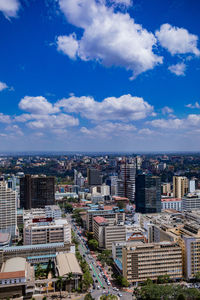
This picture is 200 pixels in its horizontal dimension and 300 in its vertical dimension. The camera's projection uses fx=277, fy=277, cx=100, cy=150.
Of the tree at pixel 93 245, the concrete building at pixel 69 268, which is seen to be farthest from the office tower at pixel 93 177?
the concrete building at pixel 69 268

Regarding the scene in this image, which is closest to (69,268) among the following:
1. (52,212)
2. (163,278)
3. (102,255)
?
(102,255)

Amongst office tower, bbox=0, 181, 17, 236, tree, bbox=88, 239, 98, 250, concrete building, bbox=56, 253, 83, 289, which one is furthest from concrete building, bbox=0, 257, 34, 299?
office tower, bbox=0, 181, 17, 236

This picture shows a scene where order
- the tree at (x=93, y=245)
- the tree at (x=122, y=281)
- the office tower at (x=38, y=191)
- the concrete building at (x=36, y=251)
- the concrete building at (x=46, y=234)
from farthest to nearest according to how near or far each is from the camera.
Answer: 1. the office tower at (x=38, y=191)
2. the tree at (x=93, y=245)
3. the concrete building at (x=46, y=234)
4. the concrete building at (x=36, y=251)
5. the tree at (x=122, y=281)

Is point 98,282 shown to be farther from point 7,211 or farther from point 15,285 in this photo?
point 7,211

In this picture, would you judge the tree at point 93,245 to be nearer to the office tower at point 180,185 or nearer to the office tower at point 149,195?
the office tower at point 149,195

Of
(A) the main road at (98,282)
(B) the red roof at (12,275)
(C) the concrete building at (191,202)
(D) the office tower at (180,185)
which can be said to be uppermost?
(D) the office tower at (180,185)
